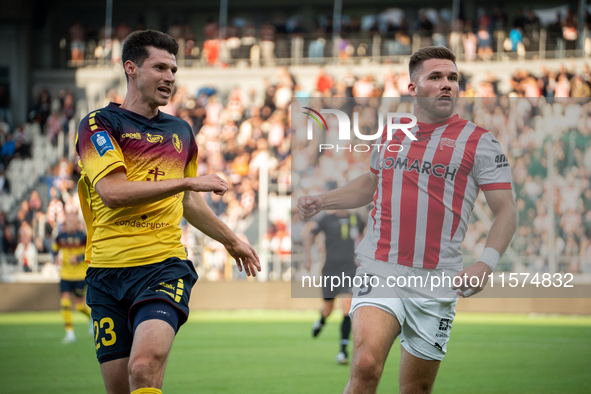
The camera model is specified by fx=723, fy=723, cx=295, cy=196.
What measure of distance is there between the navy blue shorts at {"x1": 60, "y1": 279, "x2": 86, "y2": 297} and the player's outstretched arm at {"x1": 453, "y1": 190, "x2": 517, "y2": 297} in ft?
32.3

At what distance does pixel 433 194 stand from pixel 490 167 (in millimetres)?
367

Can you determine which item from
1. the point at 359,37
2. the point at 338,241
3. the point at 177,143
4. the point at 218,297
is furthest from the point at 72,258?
the point at 359,37

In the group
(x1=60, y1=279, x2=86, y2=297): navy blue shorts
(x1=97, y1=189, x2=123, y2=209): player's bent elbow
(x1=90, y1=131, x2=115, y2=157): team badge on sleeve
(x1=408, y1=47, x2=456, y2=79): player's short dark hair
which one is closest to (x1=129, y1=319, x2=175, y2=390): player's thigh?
(x1=97, y1=189, x2=123, y2=209): player's bent elbow

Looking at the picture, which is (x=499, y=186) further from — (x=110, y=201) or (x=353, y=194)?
(x=110, y=201)

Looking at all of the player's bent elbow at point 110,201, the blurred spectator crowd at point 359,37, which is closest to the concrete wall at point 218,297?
the blurred spectator crowd at point 359,37

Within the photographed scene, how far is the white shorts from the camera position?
413 cm

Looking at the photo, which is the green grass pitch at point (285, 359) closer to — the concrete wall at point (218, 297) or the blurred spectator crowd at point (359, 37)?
the concrete wall at point (218, 297)

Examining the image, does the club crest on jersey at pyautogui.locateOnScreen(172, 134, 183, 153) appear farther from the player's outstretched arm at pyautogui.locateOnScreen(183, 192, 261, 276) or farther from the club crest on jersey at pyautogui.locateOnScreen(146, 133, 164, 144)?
the player's outstretched arm at pyautogui.locateOnScreen(183, 192, 261, 276)

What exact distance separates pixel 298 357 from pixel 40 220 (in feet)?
39.4

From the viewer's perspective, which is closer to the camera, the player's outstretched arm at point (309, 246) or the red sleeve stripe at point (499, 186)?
the red sleeve stripe at point (499, 186)

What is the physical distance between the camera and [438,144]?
4.40 meters

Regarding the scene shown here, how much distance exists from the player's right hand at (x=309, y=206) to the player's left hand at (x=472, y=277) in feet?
3.51

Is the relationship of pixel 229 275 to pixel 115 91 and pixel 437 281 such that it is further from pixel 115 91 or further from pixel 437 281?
pixel 437 281

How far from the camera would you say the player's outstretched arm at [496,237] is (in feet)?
12.9
